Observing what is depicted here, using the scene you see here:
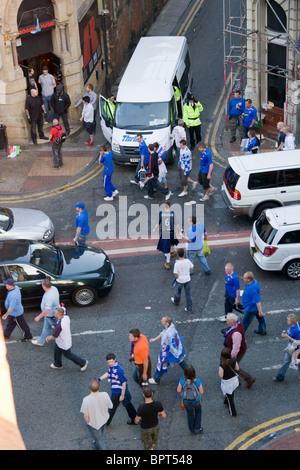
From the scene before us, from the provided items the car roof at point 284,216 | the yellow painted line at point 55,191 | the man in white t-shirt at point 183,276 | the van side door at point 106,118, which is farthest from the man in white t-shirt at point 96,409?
the van side door at point 106,118

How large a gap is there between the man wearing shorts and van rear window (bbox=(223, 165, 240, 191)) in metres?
0.74

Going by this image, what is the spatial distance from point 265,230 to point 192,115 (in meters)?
6.95

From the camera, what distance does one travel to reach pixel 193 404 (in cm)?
1318

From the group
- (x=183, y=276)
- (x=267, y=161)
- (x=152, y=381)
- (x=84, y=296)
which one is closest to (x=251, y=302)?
(x=183, y=276)

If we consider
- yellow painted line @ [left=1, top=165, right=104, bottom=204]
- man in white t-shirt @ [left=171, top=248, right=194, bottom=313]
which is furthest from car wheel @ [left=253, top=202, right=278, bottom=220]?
yellow painted line @ [left=1, top=165, right=104, bottom=204]

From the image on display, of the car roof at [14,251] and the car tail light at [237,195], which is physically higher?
the car roof at [14,251]

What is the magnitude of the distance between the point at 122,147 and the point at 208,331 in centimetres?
832

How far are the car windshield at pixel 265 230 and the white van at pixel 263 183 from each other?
162 centimetres

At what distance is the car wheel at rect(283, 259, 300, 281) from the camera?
17.6 m

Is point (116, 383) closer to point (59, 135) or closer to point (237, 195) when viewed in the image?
point (237, 195)

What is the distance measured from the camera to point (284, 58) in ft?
80.6

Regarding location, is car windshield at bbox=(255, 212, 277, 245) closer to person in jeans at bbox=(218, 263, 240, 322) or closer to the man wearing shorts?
person in jeans at bbox=(218, 263, 240, 322)

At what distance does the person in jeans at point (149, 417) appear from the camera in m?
12.5

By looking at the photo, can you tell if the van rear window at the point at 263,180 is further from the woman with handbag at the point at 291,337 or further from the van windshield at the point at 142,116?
the woman with handbag at the point at 291,337
